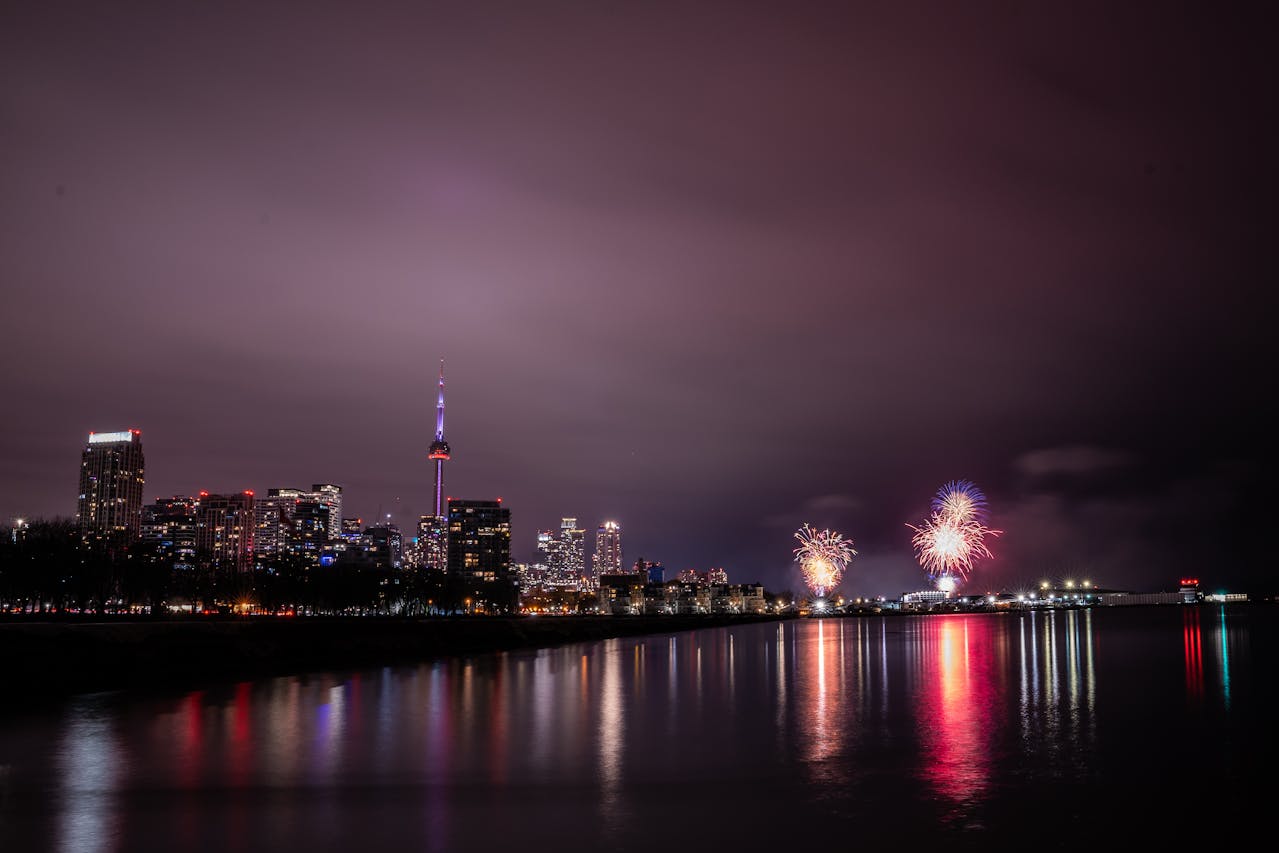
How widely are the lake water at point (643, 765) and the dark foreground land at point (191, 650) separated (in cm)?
479

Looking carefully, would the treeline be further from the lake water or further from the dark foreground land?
the lake water

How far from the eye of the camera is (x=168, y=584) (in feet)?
369

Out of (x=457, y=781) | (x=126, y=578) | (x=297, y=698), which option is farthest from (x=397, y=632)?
(x=457, y=781)

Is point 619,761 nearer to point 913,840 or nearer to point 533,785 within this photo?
point 533,785

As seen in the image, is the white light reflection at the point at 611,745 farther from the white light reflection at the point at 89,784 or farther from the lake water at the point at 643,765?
the white light reflection at the point at 89,784

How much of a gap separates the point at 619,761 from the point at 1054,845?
1280 centimetres

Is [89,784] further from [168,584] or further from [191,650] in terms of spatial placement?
[168,584]

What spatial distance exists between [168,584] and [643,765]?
10181cm

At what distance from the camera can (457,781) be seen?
80.2 ft

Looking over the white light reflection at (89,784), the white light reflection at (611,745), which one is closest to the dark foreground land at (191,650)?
the white light reflection at (89,784)

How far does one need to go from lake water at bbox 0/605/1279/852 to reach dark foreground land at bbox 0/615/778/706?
15.7ft

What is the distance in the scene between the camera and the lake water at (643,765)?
19203 mm

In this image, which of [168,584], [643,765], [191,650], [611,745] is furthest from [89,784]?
[168,584]

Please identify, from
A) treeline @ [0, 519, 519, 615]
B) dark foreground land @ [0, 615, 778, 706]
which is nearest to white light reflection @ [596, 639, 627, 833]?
dark foreground land @ [0, 615, 778, 706]
